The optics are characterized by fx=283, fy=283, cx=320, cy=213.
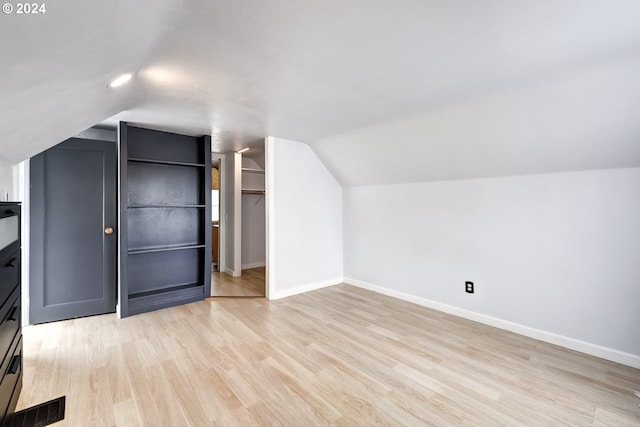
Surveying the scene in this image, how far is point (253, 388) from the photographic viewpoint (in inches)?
73.5

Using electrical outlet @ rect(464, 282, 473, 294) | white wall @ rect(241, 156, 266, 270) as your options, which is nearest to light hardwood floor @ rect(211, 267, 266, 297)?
white wall @ rect(241, 156, 266, 270)

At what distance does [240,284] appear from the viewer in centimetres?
445

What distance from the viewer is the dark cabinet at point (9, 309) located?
1.31 meters

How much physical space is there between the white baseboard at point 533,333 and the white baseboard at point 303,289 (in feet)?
2.94

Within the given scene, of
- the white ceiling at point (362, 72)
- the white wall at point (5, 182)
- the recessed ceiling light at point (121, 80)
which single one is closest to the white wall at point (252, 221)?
the white ceiling at point (362, 72)

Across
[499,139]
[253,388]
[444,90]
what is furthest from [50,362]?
[499,139]

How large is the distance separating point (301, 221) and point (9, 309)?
294cm

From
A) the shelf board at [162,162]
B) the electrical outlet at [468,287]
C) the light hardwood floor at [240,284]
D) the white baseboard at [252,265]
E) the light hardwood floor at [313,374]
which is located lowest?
the light hardwood floor at [313,374]

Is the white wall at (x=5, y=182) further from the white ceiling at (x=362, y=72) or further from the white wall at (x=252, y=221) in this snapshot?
the white wall at (x=252, y=221)

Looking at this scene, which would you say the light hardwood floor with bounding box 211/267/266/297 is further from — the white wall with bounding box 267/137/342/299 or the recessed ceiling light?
the recessed ceiling light

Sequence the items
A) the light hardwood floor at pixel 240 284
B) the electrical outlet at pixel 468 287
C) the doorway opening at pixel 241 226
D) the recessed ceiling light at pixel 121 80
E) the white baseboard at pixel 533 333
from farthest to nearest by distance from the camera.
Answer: the doorway opening at pixel 241 226
the light hardwood floor at pixel 240 284
the electrical outlet at pixel 468 287
the white baseboard at pixel 533 333
the recessed ceiling light at pixel 121 80

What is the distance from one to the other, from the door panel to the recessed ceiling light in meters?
1.63

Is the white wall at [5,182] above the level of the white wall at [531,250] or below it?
above

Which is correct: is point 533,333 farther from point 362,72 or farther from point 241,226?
point 241,226
